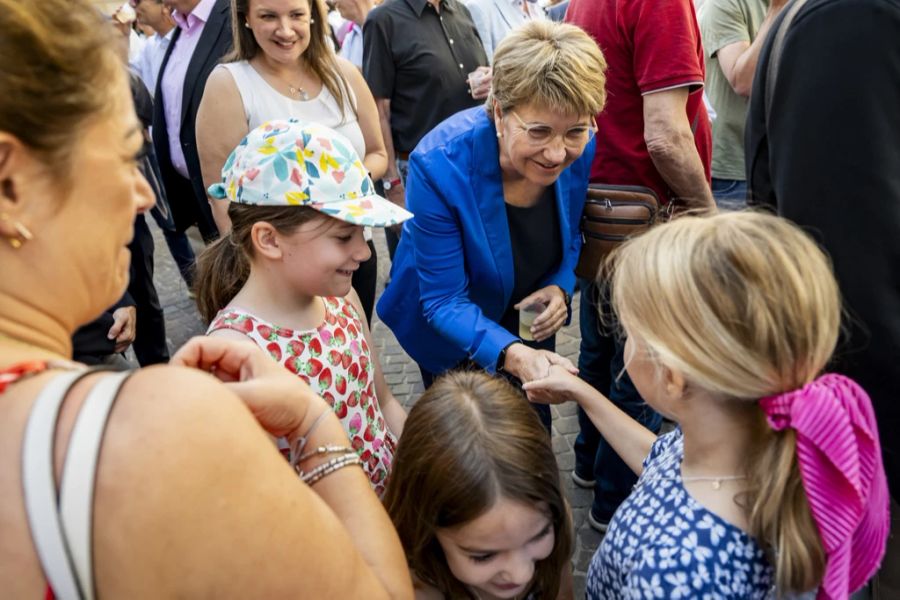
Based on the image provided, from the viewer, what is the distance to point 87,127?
81 cm

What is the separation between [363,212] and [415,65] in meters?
2.81

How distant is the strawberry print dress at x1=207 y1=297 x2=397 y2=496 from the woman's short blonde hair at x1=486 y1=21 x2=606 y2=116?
85 centimetres

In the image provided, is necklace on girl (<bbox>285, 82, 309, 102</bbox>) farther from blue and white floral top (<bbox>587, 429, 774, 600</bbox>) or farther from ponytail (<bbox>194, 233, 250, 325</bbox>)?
blue and white floral top (<bbox>587, 429, 774, 600</bbox>)

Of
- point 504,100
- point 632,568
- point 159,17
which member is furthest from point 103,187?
point 159,17

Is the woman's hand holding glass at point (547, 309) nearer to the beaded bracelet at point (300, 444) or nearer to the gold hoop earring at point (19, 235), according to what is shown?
the beaded bracelet at point (300, 444)

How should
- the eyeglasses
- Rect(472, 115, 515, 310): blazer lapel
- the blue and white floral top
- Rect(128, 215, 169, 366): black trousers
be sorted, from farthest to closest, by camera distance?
Rect(128, 215, 169, 366): black trousers, Rect(472, 115, 515, 310): blazer lapel, the eyeglasses, the blue and white floral top

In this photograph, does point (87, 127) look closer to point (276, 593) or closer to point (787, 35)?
point (276, 593)

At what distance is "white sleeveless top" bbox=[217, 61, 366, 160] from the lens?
2785 millimetres

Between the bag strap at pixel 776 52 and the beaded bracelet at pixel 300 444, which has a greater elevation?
the bag strap at pixel 776 52

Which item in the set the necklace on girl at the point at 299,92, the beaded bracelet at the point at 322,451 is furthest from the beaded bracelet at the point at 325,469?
the necklace on girl at the point at 299,92

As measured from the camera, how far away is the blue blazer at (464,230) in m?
2.28

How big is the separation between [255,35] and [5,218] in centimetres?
231

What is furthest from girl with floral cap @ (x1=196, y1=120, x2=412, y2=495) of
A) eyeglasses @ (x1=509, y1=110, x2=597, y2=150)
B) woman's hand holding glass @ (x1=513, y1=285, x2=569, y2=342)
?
woman's hand holding glass @ (x1=513, y1=285, x2=569, y2=342)

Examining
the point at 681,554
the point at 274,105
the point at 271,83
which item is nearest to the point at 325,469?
the point at 681,554
